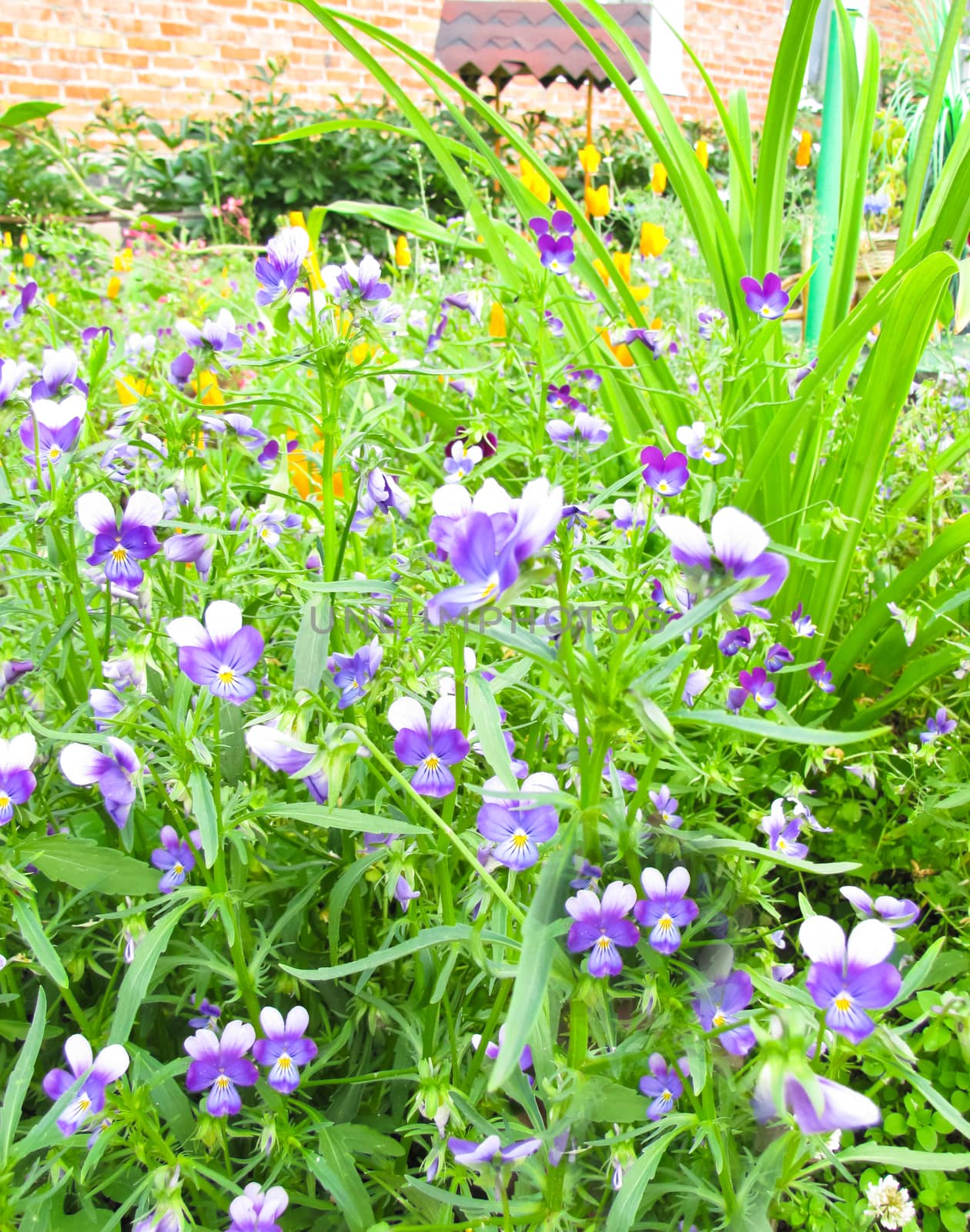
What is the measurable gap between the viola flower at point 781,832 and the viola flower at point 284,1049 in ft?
1.57

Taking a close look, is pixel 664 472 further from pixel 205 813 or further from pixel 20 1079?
pixel 20 1079

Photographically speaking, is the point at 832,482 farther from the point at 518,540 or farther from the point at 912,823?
the point at 518,540

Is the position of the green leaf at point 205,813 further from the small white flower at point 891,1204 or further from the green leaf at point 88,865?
the small white flower at point 891,1204

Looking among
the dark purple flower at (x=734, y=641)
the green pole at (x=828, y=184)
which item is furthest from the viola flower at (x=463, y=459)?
the green pole at (x=828, y=184)

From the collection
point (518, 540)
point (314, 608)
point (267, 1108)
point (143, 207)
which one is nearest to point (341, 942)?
point (267, 1108)

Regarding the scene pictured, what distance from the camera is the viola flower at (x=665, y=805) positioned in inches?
31.2

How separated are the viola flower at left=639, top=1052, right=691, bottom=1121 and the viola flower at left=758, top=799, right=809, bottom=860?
0.87 feet

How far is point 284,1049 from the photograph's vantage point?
0.77 m

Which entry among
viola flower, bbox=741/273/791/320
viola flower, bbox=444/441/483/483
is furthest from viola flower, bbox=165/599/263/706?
viola flower, bbox=741/273/791/320

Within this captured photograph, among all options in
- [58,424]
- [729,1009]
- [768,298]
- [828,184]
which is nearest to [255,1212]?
[729,1009]

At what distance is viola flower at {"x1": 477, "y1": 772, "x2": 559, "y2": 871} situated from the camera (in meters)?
0.65

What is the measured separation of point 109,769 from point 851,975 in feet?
1.73

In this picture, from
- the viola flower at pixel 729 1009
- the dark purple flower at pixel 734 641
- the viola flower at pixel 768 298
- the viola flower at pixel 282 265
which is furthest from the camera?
the viola flower at pixel 768 298

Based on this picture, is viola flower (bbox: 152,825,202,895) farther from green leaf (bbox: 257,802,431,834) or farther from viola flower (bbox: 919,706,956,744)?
viola flower (bbox: 919,706,956,744)
